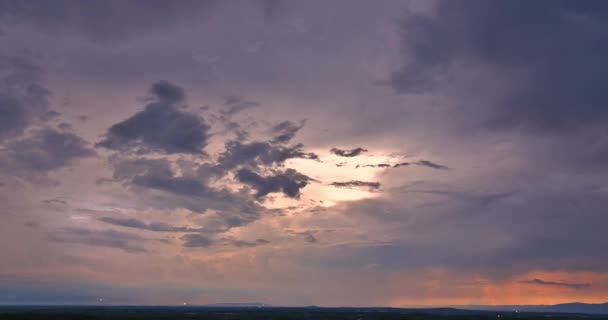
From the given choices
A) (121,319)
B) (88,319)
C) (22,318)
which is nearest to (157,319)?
(121,319)

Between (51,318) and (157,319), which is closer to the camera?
(51,318)

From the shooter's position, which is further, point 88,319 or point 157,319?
point 157,319

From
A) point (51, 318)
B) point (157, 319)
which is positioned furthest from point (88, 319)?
point (157, 319)

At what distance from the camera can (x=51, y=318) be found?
560ft

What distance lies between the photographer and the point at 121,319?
190 metres

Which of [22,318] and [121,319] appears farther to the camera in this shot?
[121,319]

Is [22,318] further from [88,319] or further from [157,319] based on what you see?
[157,319]

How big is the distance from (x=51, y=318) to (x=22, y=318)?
882 centimetres

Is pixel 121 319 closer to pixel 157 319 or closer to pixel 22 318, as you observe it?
pixel 157 319

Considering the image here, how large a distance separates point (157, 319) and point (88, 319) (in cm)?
3101

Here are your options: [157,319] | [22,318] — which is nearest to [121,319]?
[157,319]

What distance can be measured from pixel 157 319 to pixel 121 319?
1425 cm

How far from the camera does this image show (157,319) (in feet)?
655

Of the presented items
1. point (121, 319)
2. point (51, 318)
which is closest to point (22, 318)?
point (51, 318)
